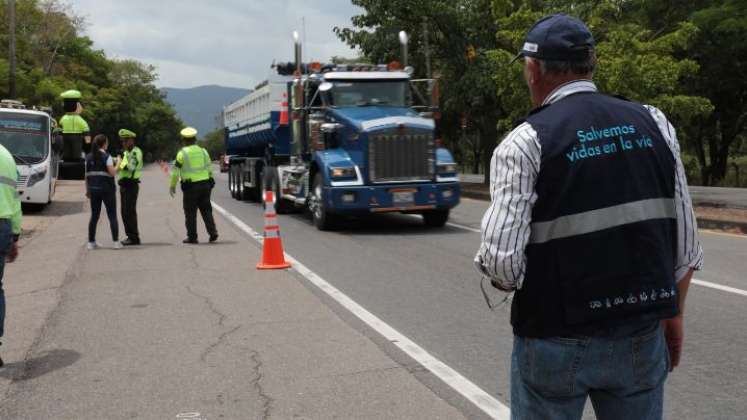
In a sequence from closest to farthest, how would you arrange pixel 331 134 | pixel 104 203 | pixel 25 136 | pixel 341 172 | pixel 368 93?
pixel 104 203
pixel 341 172
pixel 331 134
pixel 368 93
pixel 25 136

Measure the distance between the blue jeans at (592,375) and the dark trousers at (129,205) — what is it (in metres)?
11.8

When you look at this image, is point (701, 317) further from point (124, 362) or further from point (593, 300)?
point (593, 300)

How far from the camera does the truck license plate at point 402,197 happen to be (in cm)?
1456

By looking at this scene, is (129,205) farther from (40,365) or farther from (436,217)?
(40,365)

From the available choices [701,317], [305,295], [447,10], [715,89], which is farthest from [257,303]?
[715,89]

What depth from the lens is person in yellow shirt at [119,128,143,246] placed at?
1342cm

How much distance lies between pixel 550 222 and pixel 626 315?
337mm

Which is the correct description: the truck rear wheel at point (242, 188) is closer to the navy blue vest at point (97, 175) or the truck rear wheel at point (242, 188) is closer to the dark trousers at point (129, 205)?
the dark trousers at point (129, 205)

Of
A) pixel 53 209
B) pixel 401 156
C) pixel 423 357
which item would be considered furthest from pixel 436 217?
pixel 53 209

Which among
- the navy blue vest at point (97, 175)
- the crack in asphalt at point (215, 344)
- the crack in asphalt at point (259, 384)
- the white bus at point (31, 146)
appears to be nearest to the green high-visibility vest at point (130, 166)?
the navy blue vest at point (97, 175)

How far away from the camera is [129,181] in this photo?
13492 millimetres

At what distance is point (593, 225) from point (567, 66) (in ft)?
1.56

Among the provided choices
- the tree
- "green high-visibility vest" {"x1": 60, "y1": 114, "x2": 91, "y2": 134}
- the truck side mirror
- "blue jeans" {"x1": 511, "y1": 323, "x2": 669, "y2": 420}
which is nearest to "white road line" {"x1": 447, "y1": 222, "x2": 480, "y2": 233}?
the truck side mirror

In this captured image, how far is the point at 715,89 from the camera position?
34500 mm
